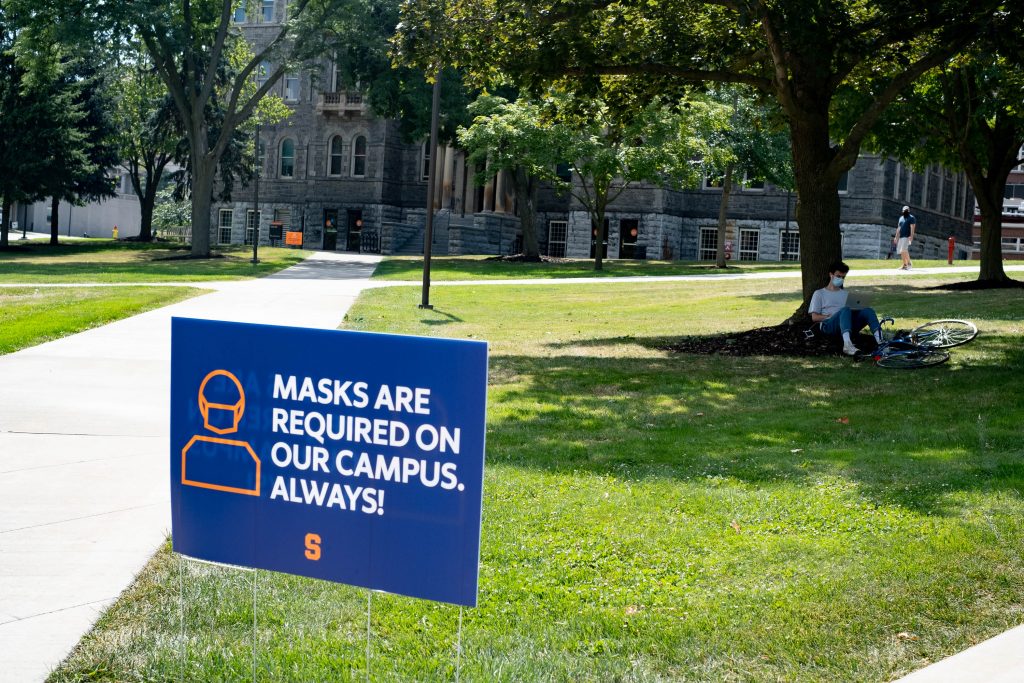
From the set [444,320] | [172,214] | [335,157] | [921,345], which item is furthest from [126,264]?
[921,345]

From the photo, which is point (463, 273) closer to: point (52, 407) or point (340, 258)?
point (340, 258)

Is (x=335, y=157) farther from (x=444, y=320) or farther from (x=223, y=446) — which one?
(x=223, y=446)

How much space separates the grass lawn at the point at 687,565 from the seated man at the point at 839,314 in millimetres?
2993

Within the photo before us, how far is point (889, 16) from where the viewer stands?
15625mm

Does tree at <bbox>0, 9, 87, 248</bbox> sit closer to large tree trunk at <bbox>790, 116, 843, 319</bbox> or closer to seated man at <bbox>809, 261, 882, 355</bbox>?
→ large tree trunk at <bbox>790, 116, 843, 319</bbox>

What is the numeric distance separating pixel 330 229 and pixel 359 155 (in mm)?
4104

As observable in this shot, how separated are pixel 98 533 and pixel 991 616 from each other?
469cm

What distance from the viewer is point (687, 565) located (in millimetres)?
6004

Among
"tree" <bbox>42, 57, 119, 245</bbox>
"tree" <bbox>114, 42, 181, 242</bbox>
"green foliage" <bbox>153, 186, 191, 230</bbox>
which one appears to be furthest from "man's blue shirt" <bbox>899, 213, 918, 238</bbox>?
"green foliage" <bbox>153, 186, 191, 230</bbox>

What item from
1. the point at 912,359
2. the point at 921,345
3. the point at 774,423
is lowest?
the point at 774,423

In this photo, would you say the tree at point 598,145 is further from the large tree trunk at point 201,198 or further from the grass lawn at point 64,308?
the grass lawn at point 64,308

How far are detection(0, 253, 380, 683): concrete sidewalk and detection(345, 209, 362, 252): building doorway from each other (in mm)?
42860

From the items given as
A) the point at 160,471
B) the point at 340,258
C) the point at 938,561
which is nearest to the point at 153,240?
the point at 340,258

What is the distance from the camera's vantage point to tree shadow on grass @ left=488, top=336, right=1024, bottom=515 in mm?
7914
